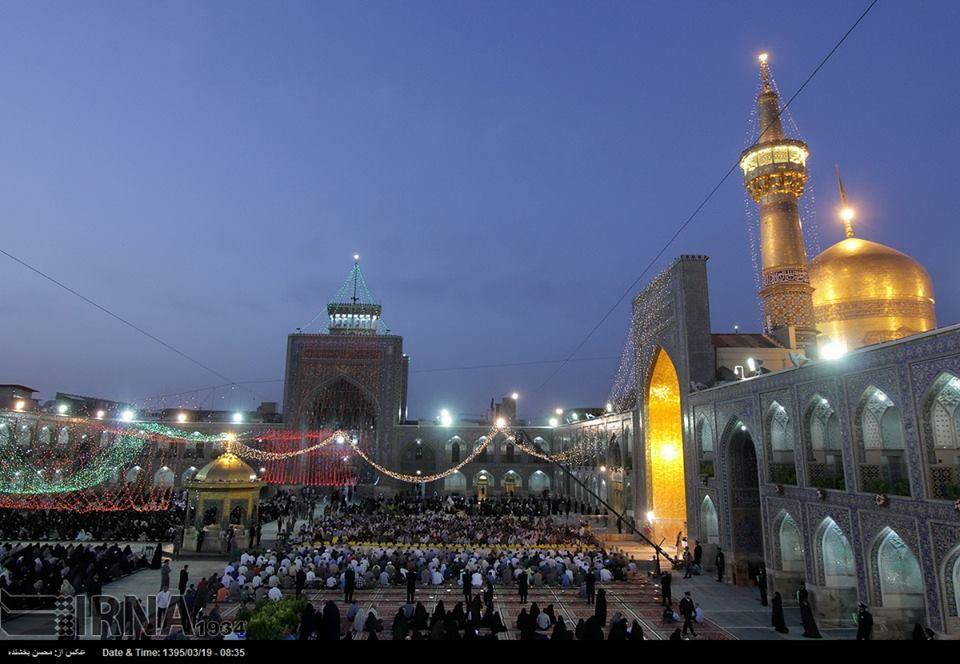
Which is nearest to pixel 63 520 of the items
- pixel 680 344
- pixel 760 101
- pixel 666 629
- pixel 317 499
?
pixel 317 499

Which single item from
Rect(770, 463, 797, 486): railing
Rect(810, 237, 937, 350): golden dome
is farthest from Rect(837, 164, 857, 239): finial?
Rect(770, 463, 797, 486): railing

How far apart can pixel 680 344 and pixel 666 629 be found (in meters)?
11.5

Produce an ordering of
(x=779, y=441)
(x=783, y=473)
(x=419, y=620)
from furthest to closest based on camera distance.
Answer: (x=779, y=441) → (x=783, y=473) → (x=419, y=620)

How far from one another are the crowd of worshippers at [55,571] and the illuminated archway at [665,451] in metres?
18.5

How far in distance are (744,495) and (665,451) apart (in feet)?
20.9

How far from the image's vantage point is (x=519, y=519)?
28.0 m

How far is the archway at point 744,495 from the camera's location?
18922 mm

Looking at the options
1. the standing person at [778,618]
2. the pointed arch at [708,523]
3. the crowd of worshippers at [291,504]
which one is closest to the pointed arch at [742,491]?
the pointed arch at [708,523]

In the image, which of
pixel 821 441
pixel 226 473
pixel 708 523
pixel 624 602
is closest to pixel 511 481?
pixel 708 523

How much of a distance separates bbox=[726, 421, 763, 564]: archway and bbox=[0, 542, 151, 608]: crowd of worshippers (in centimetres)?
1744

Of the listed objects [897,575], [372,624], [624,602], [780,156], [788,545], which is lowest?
[624,602]

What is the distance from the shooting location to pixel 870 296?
979 inches

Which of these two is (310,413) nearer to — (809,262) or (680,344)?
(680,344)

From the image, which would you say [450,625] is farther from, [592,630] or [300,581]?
[300,581]
